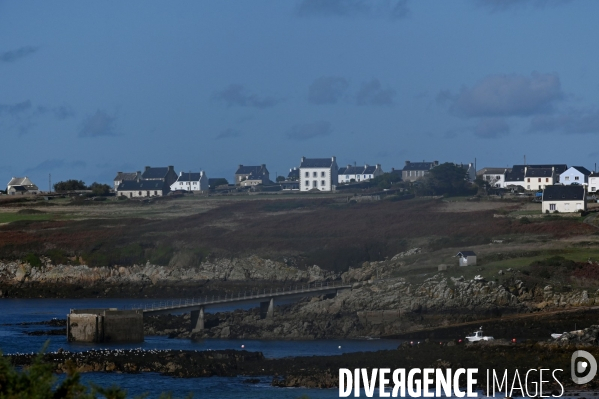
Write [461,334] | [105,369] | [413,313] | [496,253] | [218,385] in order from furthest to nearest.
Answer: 1. [496,253]
2. [413,313]
3. [461,334]
4. [105,369]
5. [218,385]

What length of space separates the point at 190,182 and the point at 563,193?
54.4 meters

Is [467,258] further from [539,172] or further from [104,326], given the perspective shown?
[539,172]

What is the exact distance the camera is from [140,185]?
113m

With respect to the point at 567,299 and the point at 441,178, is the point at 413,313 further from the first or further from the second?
the point at 441,178

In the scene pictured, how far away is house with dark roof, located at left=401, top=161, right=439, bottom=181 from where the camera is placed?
4936 inches

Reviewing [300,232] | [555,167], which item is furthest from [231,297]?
[555,167]

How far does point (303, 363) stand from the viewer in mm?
38250

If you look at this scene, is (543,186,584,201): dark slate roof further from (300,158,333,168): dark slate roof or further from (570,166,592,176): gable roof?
(300,158,333,168): dark slate roof

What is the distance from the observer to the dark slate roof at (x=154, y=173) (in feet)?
385

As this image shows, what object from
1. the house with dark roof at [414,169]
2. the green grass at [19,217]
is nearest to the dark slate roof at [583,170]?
the house with dark roof at [414,169]

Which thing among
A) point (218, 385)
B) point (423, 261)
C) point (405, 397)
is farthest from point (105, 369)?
point (423, 261)

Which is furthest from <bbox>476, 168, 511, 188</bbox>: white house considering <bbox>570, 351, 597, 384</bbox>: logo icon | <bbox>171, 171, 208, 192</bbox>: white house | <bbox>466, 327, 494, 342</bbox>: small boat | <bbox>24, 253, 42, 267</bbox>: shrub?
<bbox>570, 351, 597, 384</bbox>: logo icon

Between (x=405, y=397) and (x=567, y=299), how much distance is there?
20371 mm

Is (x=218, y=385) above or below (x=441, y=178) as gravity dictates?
below
